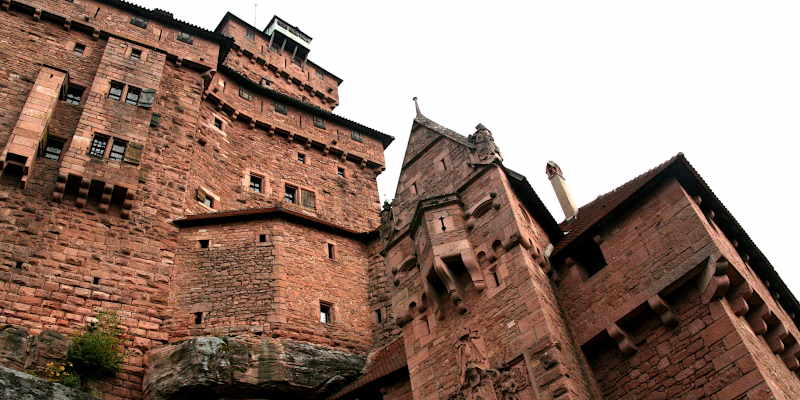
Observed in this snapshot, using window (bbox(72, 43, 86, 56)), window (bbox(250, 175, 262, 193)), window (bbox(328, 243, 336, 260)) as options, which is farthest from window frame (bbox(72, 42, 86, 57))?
window (bbox(328, 243, 336, 260))

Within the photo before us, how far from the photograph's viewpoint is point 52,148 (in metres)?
22.4

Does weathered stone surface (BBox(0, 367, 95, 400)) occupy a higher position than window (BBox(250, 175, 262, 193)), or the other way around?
window (BBox(250, 175, 262, 193))

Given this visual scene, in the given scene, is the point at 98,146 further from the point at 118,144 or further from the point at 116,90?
the point at 116,90

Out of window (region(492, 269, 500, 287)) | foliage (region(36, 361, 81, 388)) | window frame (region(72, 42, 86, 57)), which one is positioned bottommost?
window (region(492, 269, 500, 287))

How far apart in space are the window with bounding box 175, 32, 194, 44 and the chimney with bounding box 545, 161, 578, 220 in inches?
646

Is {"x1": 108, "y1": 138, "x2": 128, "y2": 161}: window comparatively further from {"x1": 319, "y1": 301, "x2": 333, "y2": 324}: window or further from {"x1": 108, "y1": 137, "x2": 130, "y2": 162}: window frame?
{"x1": 319, "y1": 301, "x2": 333, "y2": 324}: window

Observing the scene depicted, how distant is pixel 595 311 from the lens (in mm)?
14438

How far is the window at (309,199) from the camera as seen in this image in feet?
93.7

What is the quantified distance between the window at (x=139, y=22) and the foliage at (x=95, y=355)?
15.4 metres

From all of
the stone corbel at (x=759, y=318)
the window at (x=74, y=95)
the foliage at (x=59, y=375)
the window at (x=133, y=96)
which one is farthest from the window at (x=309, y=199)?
the stone corbel at (x=759, y=318)

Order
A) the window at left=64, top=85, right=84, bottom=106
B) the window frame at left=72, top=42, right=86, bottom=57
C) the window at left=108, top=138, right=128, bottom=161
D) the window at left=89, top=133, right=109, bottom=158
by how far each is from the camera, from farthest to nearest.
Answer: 1. the window frame at left=72, top=42, right=86, bottom=57
2. the window at left=64, top=85, right=84, bottom=106
3. the window at left=108, top=138, right=128, bottom=161
4. the window at left=89, top=133, right=109, bottom=158

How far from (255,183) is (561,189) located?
1304cm

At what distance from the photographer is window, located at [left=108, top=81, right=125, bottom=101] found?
2426 centimetres

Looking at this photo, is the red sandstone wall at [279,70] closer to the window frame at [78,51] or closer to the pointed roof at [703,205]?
the window frame at [78,51]
